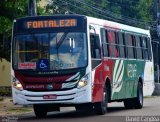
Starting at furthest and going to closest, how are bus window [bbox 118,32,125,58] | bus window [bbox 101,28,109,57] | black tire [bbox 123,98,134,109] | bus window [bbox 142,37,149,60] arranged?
bus window [bbox 142,37,149,60] → black tire [bbox 123,98,134,109] → bus window [bbox 118,32,125,58] → bus window [bbox 101,28,109,57]

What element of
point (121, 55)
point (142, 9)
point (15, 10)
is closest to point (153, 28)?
point (142, 9)

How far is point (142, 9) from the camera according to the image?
67.7 meters

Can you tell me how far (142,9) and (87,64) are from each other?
4863 centimetres

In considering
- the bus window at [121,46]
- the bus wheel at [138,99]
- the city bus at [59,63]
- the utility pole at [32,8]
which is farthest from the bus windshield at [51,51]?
the utility pole at [32,8]

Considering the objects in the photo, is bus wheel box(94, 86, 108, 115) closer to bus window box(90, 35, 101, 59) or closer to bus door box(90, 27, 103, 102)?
bus door box(90, 27, 103, 102)

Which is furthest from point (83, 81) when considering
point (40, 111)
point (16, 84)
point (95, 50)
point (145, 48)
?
point (145, 48)

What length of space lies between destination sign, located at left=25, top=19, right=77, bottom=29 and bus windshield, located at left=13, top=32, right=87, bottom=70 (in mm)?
288

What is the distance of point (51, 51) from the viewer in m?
20.0

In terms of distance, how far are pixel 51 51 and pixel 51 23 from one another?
1.01 metres

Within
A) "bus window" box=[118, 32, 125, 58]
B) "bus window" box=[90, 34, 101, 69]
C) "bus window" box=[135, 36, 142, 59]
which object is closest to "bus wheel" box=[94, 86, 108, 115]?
"bus window" box=[90, 34, 101, 69]

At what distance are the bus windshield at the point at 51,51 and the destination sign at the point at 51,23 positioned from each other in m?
0.29

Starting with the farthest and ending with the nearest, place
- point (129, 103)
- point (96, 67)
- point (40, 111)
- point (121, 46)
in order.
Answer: point (129, 103)
point (121, 46)
point (40, 111)
point (96, 67)

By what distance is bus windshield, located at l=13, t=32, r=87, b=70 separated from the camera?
19.9m

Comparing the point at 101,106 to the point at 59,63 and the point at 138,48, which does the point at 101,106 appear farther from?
the point at 138,48
